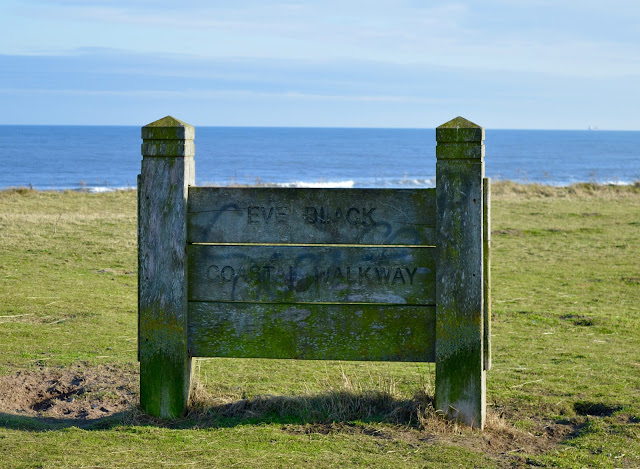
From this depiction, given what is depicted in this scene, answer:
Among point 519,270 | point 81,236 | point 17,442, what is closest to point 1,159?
point 81,236

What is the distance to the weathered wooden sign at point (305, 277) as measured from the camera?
5.38 m

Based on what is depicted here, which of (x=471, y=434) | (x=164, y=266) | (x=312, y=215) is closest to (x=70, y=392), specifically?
(x=164, y=266)

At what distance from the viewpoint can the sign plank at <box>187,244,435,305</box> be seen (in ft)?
17.8

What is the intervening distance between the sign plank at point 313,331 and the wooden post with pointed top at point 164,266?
0.56 ft

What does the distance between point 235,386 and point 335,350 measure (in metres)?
1.31

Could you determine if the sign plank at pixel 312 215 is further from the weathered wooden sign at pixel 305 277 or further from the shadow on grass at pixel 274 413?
the shadow on grass at pixel 274 413

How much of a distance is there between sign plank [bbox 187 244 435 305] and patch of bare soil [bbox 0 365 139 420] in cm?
126

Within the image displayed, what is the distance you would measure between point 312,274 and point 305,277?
0.06 meters

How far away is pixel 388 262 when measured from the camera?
17.9 feet

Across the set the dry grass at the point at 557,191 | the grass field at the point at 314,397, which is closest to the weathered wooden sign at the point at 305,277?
the grass field at the point at 314,397

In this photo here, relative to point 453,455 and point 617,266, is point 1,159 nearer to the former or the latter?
point 617,266

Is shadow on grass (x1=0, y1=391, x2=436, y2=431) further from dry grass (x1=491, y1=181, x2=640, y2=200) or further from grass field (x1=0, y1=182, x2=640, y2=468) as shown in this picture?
dry grass (x1=491, y1=181, x2=640, y2=200)

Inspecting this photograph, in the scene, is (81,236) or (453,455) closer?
(453,455)

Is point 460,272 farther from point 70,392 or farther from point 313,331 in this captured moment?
point 70,392
